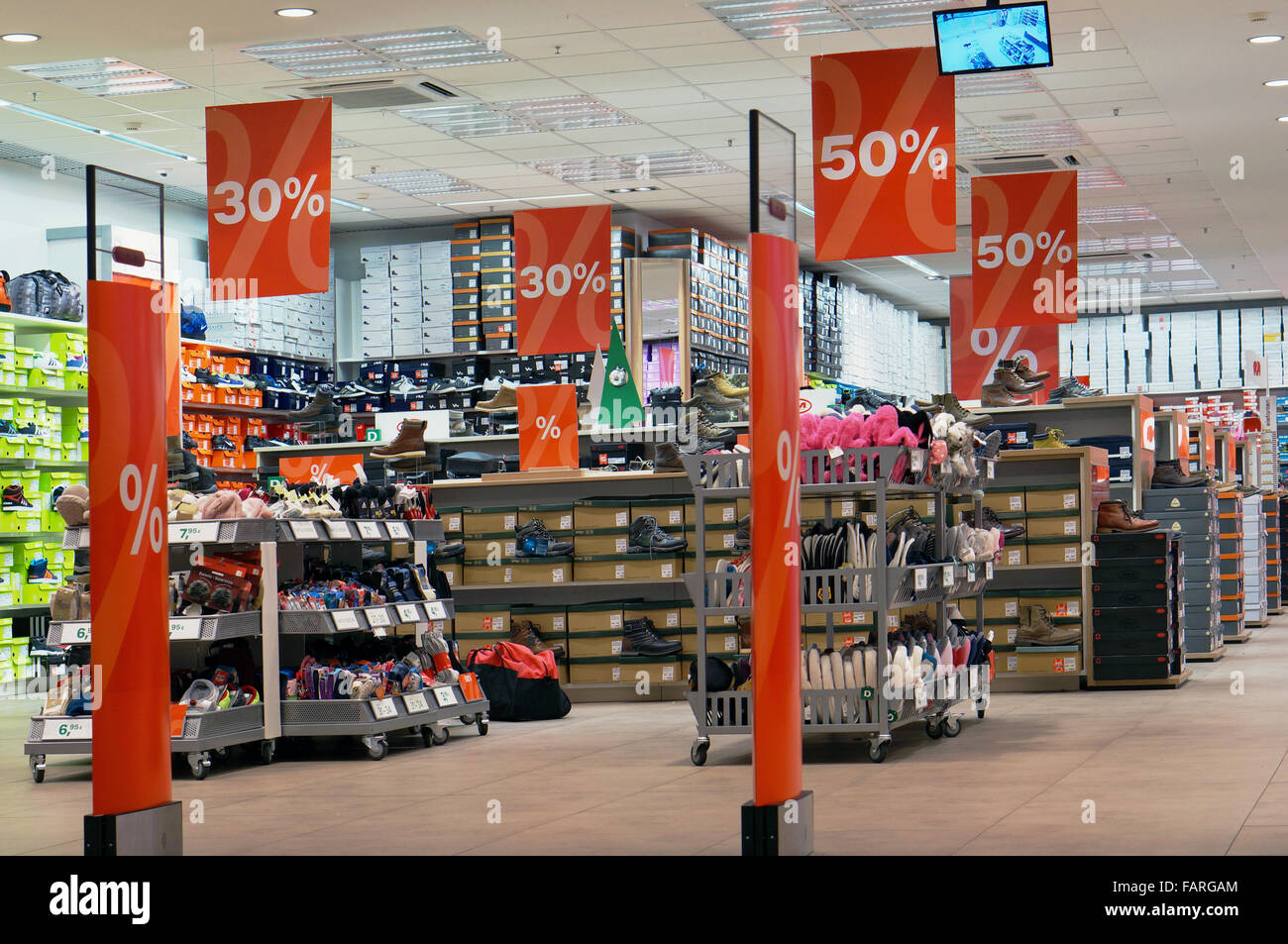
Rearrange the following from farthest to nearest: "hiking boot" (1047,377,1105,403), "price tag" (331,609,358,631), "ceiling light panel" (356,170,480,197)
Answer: "ceiling light panel" (356,170,480,197) → "hiking boot" (1047,377,1105,403) → "price tag" (331,609,358,631)

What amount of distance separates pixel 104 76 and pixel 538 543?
4.69 m

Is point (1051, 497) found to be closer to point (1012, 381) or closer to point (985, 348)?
point (1012, 381)

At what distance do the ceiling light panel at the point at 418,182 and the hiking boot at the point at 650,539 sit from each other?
18.2 feet

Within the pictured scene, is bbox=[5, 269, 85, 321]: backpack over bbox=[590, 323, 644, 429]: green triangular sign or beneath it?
over

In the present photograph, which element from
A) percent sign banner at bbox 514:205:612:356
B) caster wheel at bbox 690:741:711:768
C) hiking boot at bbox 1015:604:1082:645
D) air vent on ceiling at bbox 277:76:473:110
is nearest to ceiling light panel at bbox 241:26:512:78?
air vent on ceiling at bbox 277:76:473:110

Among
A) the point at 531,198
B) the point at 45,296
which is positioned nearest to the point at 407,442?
the point at 45,296

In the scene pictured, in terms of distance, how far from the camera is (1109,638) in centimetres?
943

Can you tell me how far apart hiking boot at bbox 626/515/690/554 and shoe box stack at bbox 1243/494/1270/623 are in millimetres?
6934

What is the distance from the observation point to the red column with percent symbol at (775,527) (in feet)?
14.3

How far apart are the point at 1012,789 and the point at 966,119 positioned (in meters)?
8.04

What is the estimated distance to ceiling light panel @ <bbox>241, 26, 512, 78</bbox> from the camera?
10125mm

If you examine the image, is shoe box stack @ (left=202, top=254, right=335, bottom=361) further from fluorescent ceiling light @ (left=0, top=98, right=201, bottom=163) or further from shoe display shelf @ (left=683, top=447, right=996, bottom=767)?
shoe display shelf @ (left=683, top=447, right=996, bottom=767)

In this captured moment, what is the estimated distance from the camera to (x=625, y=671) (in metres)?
9.76

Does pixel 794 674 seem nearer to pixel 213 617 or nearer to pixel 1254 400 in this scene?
pixel 213 617
